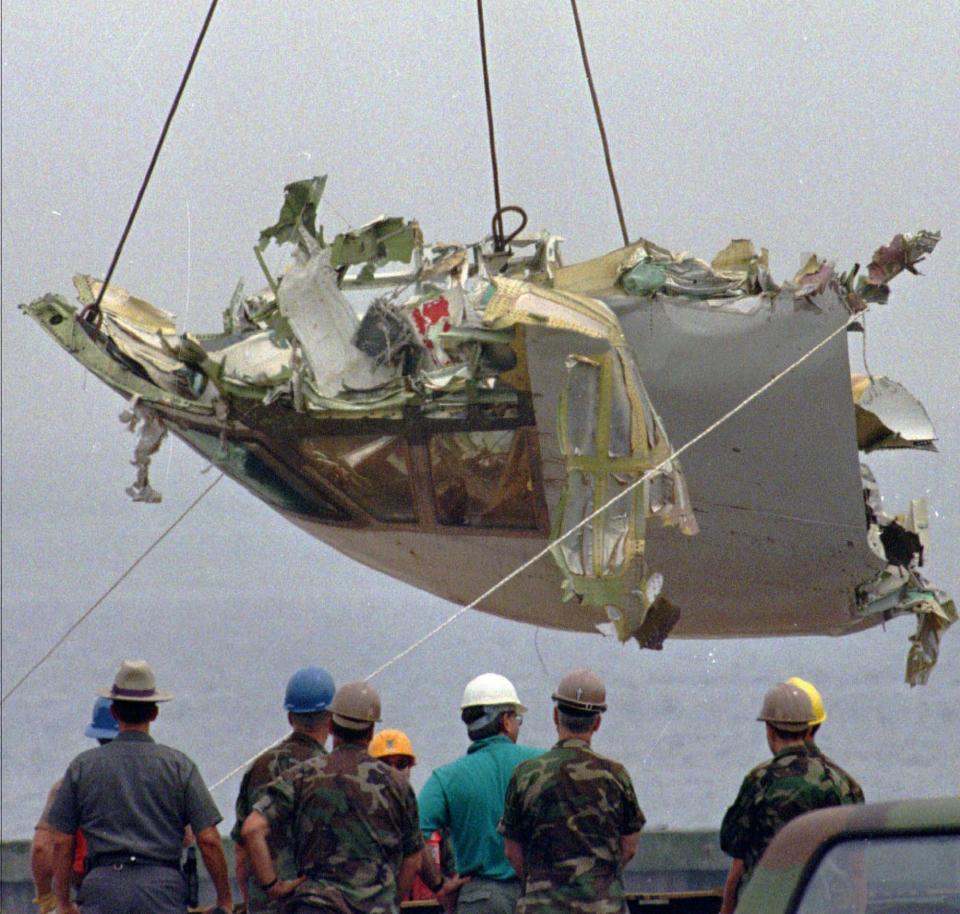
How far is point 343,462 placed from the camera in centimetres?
980

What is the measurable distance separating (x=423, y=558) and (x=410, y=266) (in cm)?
165

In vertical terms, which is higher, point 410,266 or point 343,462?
point 410,266

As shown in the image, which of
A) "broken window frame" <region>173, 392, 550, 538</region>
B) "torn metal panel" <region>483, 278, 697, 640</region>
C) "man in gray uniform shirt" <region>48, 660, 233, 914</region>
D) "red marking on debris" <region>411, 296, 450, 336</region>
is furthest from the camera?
"red marking on debris" <region>411, 296, 450, 336</region>

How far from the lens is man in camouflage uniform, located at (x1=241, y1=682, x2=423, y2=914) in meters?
5.72

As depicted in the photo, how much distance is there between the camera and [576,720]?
19.9 ft

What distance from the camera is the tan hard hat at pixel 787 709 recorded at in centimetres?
621

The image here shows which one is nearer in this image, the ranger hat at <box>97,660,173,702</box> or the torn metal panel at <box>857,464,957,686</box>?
the ranger hat at <box>97,660,173,702</box>

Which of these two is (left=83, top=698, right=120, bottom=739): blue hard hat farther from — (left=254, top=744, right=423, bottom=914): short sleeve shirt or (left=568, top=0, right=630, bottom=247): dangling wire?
(left=568, top=0, right=630, bottom=247): dangling wire

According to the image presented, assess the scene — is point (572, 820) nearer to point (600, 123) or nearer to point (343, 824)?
point (343, 824)

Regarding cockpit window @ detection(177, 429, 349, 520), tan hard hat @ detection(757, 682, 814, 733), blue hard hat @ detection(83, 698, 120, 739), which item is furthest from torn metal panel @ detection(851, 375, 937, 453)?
blue hard hat @ detection(83, 698, 120, 739)

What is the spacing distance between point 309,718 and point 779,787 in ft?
5.45

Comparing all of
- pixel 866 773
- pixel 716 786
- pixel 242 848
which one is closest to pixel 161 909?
pixel 242 848

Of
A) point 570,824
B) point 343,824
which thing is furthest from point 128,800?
point 570,824

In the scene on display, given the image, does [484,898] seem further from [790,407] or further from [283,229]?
[283,229]
